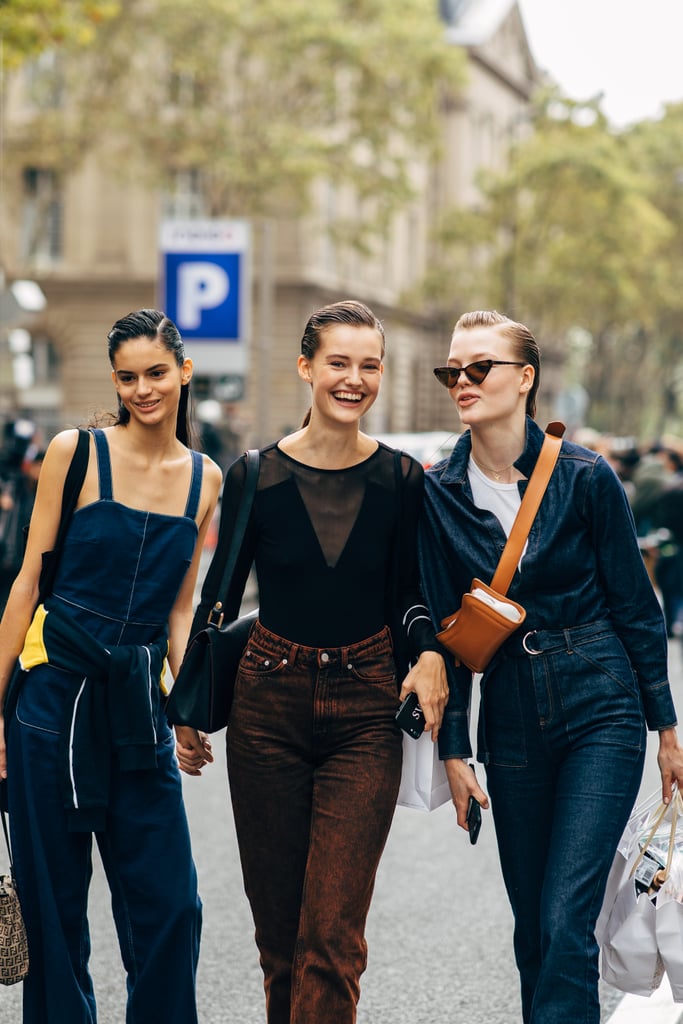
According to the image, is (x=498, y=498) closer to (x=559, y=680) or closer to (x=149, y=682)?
(x=559, y=680)

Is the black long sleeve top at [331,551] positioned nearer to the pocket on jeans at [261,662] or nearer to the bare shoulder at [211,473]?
the pocket on jeans at [261,662]

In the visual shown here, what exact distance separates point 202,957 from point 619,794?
82.8 inches

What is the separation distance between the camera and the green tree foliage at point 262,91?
3331 centimetres

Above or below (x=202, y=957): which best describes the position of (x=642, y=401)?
below

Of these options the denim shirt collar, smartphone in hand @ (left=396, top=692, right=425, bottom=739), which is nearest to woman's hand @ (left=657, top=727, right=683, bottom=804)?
smartphone in hand @ (left=396, top=692, right=425, bottom=739)

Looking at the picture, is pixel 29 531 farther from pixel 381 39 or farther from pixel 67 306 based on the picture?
pixel 67 306

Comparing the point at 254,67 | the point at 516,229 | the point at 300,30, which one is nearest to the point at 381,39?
the point at 300,30

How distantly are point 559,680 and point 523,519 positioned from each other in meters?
0.35

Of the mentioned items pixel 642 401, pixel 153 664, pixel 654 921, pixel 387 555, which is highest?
pixel 387 555

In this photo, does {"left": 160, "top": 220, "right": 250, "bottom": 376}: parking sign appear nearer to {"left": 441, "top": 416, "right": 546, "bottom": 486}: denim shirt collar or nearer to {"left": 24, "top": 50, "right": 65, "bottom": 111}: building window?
{"left": 441, "top": 416, "right": 546, "bottom": 486}: denim shirt collar

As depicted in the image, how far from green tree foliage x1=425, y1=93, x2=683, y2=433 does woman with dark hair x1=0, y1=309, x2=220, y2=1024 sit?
40458 millimetres

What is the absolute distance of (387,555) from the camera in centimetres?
361

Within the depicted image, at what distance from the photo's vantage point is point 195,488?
12.3 ft

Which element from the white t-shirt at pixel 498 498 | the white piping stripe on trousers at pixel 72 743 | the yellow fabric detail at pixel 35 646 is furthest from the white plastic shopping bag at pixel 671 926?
the yellow fabric detail at pixel 35 646
